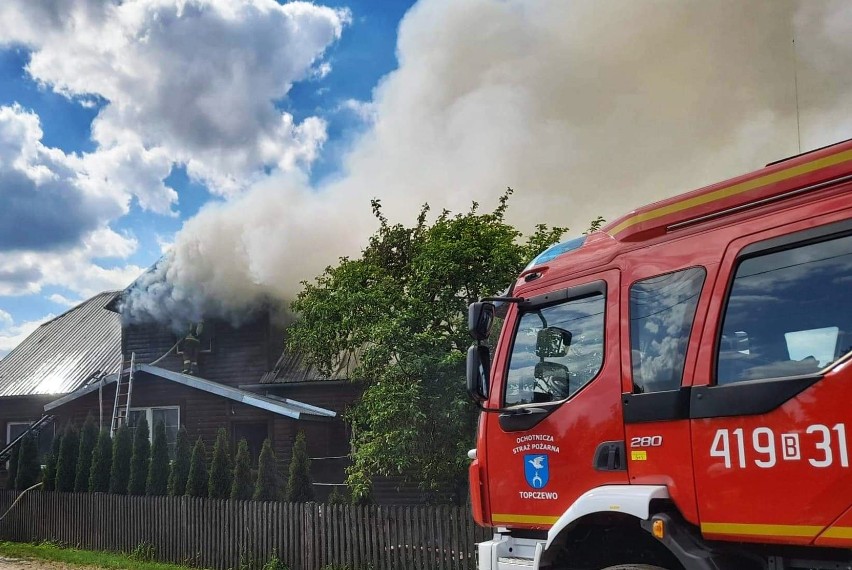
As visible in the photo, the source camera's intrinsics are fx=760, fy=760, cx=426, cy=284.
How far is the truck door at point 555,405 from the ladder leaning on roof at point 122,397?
1558 cm

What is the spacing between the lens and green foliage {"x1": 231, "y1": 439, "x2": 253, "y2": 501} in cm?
1272

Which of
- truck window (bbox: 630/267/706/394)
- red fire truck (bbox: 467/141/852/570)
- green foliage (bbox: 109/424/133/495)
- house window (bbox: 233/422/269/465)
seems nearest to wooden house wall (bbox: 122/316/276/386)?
house window (bbox: 233/422/269/465)

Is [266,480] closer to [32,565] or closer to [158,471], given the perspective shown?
[158,471]

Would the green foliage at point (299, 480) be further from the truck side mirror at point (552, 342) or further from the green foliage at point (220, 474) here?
the truck side mirror at point (552, 342)

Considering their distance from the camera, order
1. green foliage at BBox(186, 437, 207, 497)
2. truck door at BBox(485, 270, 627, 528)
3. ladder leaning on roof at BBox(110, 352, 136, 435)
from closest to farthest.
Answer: truck door at BBox(485, 270, 627, 528), green foliage at BBox(186, 437, 207, 497), ladder leaning on roof at BBox(110, 352, 136, 435)

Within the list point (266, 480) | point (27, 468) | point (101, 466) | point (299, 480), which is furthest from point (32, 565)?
point (27, 468)

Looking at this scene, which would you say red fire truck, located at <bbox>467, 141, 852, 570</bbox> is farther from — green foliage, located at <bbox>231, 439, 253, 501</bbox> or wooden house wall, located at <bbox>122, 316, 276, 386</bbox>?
wooden house wall, located at <bbox>122, 316, 276, 386</bbox>

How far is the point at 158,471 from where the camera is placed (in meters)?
14.2

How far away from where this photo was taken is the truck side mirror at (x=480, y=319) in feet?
15.5

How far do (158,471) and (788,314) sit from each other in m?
13.1

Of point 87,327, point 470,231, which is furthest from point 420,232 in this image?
point 87,327

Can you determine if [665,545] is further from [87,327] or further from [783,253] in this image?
[87,327]

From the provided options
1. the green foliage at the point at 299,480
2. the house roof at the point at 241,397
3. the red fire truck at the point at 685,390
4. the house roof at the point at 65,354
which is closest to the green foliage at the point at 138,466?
the house roof at the point at 241,397

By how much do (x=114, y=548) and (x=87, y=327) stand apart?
15.8m
